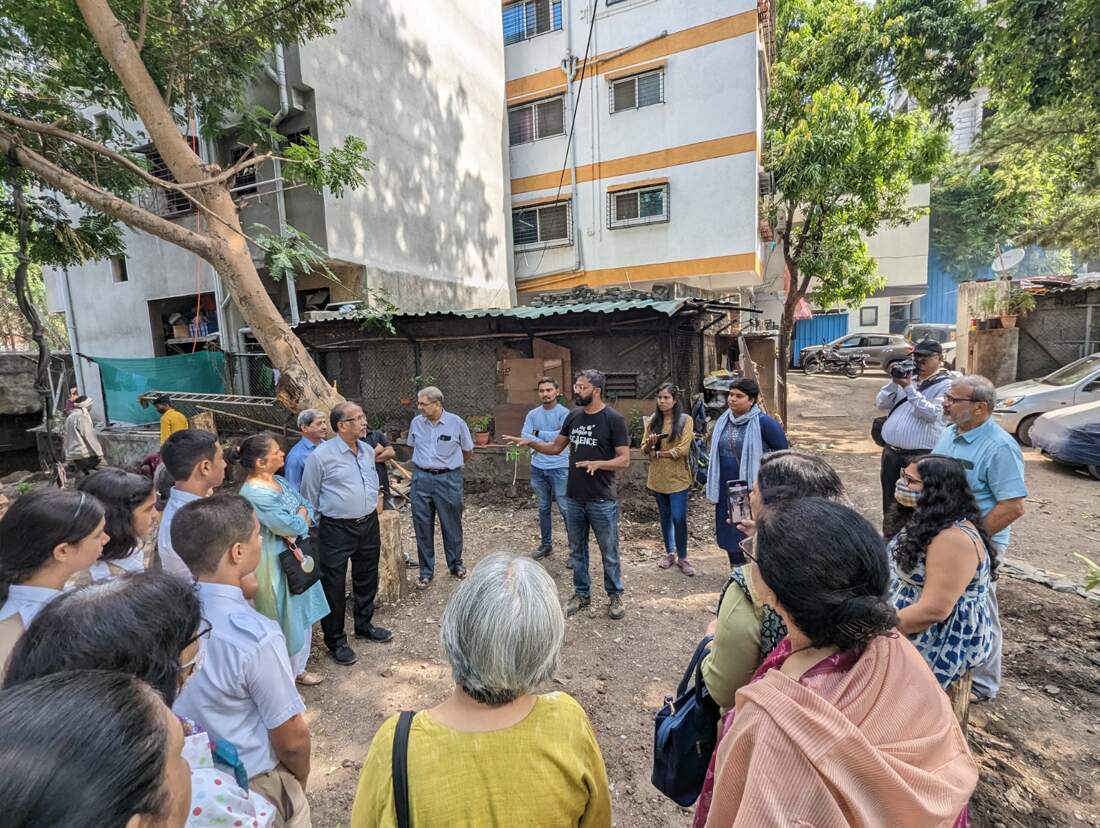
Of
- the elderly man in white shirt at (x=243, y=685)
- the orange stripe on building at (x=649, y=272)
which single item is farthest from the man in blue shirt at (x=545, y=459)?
the orange stripe on building at (x=649, y=272)

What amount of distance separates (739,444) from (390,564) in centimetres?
317

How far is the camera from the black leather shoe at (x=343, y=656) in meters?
3.71

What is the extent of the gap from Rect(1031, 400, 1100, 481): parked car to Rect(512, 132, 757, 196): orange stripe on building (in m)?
7.88

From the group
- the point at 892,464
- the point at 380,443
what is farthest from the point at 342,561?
the point at 892,464

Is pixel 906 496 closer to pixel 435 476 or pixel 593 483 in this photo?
pixel 593 483

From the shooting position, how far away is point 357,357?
9.73 metres

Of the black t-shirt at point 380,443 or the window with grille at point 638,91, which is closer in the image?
the black t-shirt at point 380,443

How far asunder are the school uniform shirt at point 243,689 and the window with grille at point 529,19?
16.1 m

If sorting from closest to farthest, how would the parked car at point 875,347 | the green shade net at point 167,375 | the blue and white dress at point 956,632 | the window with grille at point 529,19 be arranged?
1. the blue and white dress at point 956,632
2. the green shade net at point 167,375
3. the window with grille at point 529,19
4. the parked car at point 875,347

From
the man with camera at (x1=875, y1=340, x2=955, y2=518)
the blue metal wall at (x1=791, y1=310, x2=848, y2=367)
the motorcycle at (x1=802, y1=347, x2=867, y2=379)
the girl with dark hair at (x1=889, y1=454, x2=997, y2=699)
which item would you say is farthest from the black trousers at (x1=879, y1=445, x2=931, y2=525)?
the blue metal wall at (x1=791, y1=310, x2=848, y2=367)

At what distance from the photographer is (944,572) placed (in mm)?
1972

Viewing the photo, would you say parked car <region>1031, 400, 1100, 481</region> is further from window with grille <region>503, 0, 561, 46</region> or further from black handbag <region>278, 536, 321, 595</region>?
window with grille <region>503, 0, 561, 46</region>

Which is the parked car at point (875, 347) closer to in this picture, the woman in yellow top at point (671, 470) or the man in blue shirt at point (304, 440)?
the woman in yellow top at point (671, 470)

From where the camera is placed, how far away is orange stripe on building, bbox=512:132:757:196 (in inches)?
470
